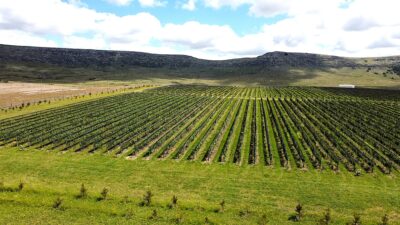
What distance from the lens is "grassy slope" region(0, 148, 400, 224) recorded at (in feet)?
73.8

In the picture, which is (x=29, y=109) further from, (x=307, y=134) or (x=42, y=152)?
(x=307, y=134)

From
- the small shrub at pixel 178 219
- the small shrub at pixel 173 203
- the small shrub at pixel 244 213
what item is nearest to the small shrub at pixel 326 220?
the small shrub at pixel 244 213

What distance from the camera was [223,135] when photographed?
48.6m

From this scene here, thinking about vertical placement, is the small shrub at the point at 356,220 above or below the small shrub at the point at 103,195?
below

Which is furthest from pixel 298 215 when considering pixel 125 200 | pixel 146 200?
pixel 125 200

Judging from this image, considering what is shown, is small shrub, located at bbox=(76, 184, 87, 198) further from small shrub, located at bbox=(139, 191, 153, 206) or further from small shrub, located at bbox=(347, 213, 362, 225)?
small shrub, located at bbox=(347, 213, 362, 225)

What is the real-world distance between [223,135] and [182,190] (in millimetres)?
21410

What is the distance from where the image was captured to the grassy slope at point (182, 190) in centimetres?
2250

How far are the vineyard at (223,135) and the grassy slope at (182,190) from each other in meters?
3.21

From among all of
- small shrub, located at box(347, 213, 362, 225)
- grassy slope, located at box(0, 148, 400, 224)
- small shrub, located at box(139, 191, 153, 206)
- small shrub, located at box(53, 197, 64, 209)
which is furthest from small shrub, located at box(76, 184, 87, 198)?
small shrub, located at box(347, 213, 362, 225)

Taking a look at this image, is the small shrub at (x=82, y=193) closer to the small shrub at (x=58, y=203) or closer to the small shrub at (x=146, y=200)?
the small shrub at (x=58, y=203)

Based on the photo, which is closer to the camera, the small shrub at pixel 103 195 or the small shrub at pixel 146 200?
the small shrub at pixel 146 200

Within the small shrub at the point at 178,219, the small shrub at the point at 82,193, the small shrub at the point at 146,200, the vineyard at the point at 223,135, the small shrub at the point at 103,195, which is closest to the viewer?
the small shrub at the point at 178,219

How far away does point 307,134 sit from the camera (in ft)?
164
